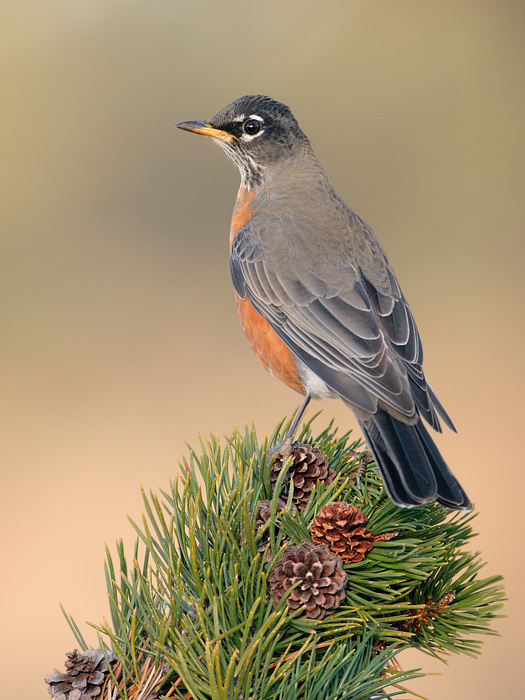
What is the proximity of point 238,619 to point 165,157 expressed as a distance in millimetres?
4037

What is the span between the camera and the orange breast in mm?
2377

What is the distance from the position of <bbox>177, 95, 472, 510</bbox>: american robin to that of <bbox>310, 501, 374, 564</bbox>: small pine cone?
0.64 feet

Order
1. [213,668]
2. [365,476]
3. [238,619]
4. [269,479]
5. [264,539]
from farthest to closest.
Answer: [365,476], [269,479], [264,539], [238,619], [213,668]

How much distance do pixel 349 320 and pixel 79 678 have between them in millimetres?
1387

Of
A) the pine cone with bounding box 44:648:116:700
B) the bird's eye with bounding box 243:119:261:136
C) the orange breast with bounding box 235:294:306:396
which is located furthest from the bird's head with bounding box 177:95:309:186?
the pine cone with bounding box 44:648:116:700

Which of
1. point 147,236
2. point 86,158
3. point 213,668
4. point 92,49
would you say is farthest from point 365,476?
point 92,49

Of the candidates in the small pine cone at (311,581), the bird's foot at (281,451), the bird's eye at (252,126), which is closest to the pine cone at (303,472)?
Answer: the bird's foot at (281,451)

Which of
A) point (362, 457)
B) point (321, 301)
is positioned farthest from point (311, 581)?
point (321, 301)

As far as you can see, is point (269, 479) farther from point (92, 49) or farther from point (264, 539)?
point (92, 49)

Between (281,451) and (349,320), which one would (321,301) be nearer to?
(349,320)

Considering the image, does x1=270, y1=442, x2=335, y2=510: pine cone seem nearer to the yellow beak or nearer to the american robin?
the american robin

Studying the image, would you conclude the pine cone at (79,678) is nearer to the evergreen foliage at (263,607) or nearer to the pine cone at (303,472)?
the evergreen foliage at (263,607)

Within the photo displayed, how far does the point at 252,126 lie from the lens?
3.02 meters

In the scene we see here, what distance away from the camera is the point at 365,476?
1.84 metres
